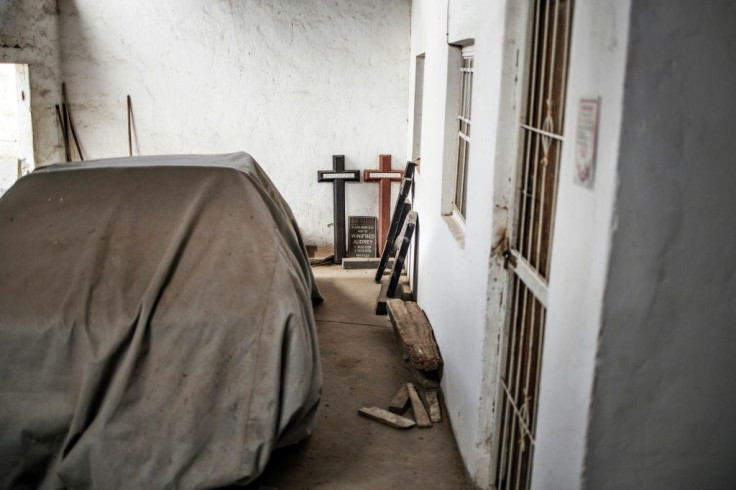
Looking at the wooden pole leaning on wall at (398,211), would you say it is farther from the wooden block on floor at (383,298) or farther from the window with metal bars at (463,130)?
the window with metal bars at (463,130)

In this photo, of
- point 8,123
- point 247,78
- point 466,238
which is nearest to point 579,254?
point 466,238

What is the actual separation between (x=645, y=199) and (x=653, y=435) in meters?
0.76

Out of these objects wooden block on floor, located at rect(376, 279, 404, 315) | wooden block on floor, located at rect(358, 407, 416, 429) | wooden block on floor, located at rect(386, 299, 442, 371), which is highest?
wooden block on floor, located at rect(386, 299, 442, 371)

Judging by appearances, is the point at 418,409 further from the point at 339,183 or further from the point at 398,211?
the point at 339,183

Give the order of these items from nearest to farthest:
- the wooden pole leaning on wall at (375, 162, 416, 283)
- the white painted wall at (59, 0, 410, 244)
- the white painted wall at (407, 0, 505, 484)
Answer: the white painted wall at (407, 0, 505, 484) < the wooden pole leaning on wall at (375, 162, 416, 283) < the white painted wall at (59, 0, 410, 244)

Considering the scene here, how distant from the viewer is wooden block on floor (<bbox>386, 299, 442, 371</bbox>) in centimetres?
509

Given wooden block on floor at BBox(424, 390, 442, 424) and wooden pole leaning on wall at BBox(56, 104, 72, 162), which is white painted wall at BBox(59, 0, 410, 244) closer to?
wooden pole leaning on wall at BBox(56, 104, 72, 162)

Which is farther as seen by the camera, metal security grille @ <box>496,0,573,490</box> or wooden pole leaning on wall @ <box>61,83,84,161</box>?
wooden pole leaning on wall @ <box>61,83,84,161</box>

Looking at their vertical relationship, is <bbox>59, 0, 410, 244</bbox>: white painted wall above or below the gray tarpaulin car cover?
above

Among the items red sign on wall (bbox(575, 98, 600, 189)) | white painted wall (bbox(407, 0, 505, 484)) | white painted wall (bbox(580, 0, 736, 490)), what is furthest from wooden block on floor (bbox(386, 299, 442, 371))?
red sign on wall (bbox(575, 98, 600, 189))

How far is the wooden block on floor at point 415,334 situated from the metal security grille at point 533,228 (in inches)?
61.4

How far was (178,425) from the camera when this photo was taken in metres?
3.66

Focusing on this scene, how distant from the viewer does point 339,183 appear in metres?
8.88

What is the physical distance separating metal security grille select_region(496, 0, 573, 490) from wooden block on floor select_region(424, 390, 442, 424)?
1.24 m
